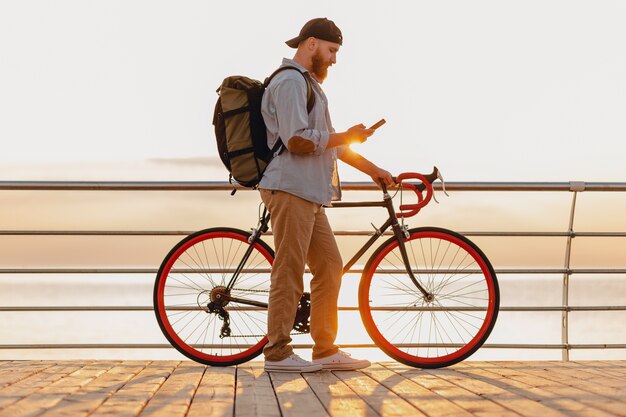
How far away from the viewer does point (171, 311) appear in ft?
18.1

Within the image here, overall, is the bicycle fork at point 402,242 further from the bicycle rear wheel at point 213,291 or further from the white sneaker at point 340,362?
the bicycle rear wheel at point 213,291

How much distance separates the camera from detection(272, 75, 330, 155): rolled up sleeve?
4773 millimetres

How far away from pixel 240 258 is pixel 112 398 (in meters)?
1.44

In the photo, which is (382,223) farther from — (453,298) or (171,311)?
(171,311)

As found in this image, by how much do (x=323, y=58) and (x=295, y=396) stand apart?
1.75 m

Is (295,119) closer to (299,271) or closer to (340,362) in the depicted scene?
(299,271)

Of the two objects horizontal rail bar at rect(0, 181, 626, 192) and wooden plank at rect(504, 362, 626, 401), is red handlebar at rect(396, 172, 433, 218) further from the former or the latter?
wooden plank at rect(504, 362, 626, 401)

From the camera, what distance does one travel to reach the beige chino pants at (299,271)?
16.4 ft

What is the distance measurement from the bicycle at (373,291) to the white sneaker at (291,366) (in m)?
0.30

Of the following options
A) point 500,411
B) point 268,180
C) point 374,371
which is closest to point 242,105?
point 268,180

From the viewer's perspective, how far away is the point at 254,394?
14.1ft

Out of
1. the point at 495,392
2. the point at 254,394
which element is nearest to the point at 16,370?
the point at 254,394

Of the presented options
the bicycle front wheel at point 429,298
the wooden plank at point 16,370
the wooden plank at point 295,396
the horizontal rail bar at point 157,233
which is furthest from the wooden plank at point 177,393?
the bicycle front wheel at point 429,298

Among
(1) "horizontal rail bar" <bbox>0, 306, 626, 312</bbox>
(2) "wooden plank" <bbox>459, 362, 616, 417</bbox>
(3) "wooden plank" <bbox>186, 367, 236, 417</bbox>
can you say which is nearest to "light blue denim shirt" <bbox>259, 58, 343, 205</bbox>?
(1) "horizontal rail bar" <bbox>0, 306, 626, 312</bbox>
